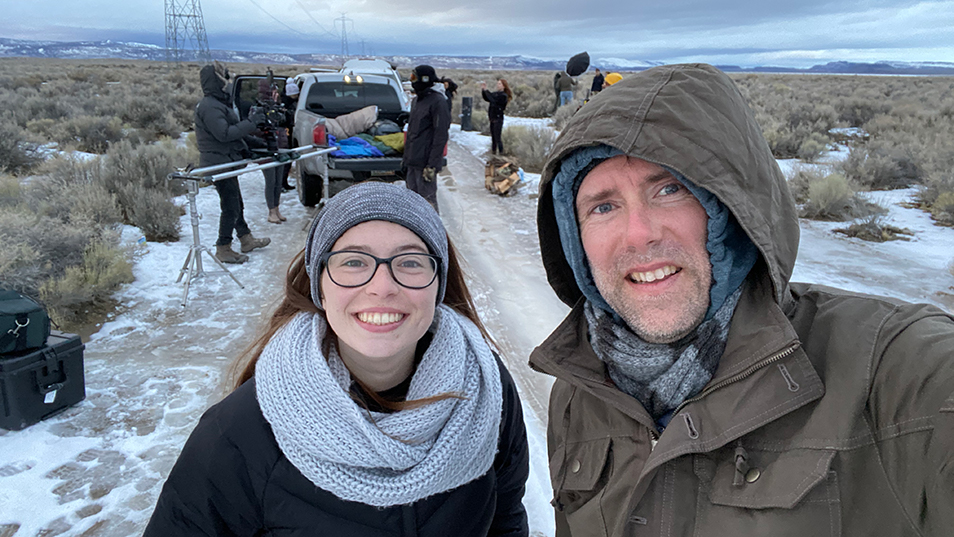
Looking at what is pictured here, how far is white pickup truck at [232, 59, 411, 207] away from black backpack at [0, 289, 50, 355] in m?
4.50

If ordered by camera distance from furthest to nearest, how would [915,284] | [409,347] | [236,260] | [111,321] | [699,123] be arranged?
1. [236,260]
2. [915,284]
3. [111,321]
4. [409,347]
5. [699,123]

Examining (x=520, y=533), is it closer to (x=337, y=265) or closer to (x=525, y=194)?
(x=337, y=265)

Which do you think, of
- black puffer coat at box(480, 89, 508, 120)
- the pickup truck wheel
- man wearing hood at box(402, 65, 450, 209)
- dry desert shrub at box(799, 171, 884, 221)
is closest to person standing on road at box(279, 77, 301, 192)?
the pickup truck wheel

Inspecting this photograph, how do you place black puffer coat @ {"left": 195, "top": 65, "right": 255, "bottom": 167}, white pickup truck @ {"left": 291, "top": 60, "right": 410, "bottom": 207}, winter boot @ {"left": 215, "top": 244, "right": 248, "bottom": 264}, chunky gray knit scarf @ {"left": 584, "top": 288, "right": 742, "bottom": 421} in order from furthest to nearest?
white pickup truck @ {"left": 291, "top": 60, "right": 410, "bottom": 207}, winter boot @ {"left": 215, "top": 244, "right": 248, "bottom": 264}, black puffer coat @ {"left": 195, "top": 65, "right": 255, "bottom": 167}, chunky gray knit scarf @ {"left": 584, "top": 288, "right": 742, "bottom": 421}

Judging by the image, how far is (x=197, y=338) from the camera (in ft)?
14.3

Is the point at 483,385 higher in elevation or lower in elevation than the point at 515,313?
higher

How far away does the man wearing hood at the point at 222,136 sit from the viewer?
566 centimetres

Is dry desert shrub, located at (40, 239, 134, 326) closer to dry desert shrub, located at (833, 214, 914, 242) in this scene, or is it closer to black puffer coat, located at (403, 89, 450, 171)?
black puffer coat, located at (403, 89, 450, 171)

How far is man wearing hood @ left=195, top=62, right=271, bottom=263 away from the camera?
5.66m

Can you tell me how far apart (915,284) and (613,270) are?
520 cm

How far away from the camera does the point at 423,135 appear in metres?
6.91

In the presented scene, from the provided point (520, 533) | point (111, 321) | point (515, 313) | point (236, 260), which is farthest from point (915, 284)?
point (111, 321)

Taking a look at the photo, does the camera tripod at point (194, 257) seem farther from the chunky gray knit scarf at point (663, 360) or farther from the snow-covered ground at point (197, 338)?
the chunky gray knit scarf at point (663, 360)

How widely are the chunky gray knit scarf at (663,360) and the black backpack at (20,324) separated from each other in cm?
329
